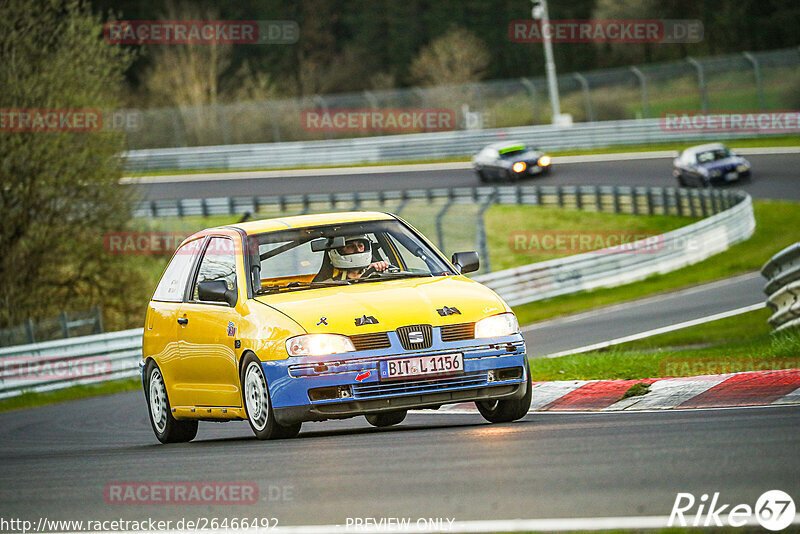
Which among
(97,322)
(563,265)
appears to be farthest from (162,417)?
(563,265)

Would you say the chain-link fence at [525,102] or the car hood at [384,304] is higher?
the chain-link fence at [525,102]

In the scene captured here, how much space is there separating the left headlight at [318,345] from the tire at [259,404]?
327mm

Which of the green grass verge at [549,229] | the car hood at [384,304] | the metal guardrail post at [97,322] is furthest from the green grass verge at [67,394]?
the green grass verge at [549,229]

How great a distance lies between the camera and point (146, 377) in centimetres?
1123

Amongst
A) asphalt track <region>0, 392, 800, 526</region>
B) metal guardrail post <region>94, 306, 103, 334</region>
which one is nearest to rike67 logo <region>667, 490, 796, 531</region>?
asphalt track <region>0, 392, 800, 526</region>

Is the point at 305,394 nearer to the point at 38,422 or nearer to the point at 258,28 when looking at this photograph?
the point at 38,422

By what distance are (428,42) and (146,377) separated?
8413 cm

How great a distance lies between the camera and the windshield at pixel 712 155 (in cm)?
4094

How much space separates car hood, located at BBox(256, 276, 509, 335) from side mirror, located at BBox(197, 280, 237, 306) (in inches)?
9.9

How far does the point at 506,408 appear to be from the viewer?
941cm

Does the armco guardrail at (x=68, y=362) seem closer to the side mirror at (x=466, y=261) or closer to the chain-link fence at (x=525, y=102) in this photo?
the side mirror at (x=466, y=261)

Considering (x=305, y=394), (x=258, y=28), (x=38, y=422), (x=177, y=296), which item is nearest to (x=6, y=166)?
(x=38, y=422)

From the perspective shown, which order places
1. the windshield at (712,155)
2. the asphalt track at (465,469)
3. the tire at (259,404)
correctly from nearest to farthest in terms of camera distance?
the asphalt track at (465,469)
the tire at (259,404)
the windshield at (712,155)

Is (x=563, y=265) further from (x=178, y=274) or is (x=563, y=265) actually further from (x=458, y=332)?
(x=458, y=332)
